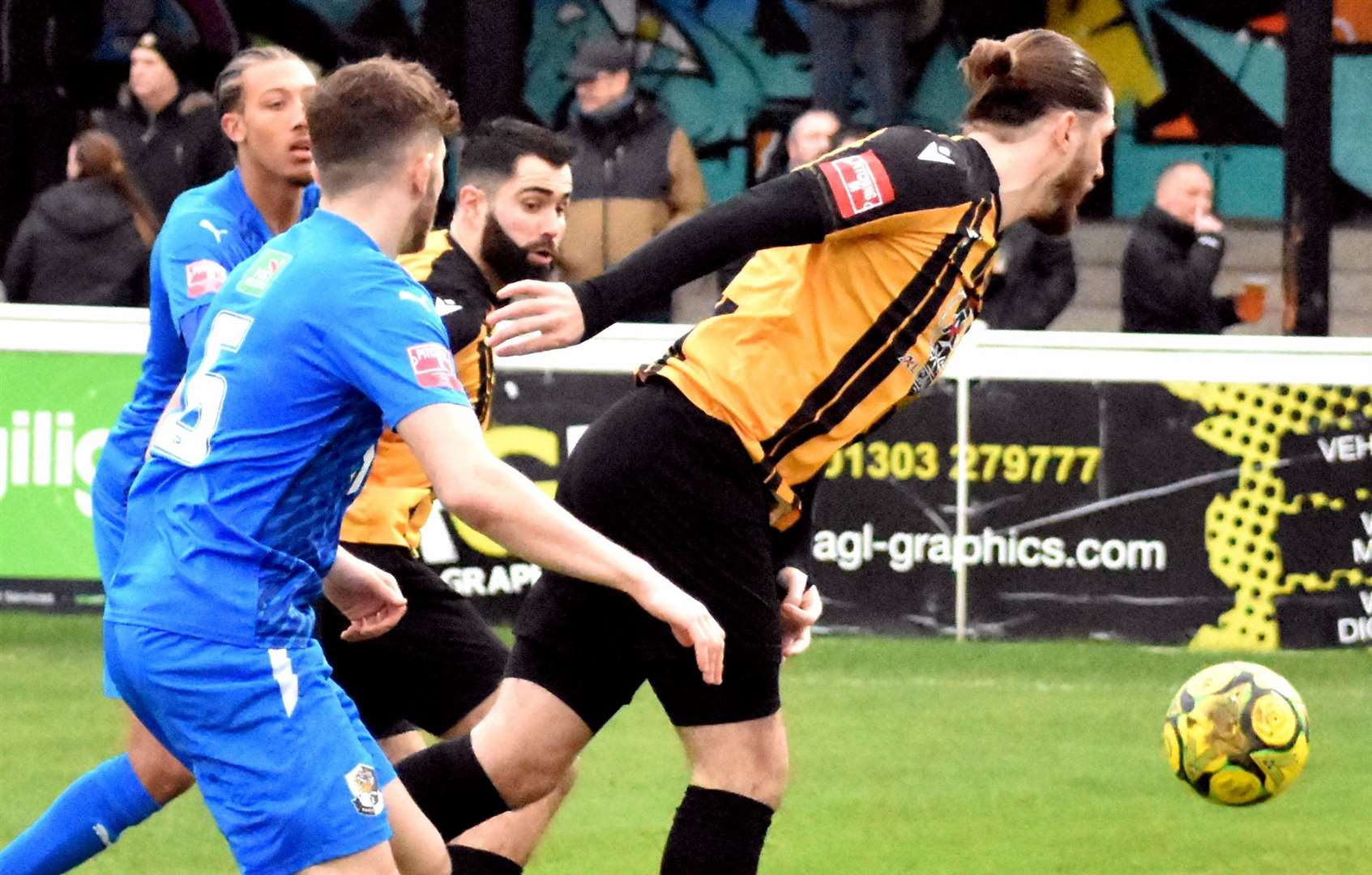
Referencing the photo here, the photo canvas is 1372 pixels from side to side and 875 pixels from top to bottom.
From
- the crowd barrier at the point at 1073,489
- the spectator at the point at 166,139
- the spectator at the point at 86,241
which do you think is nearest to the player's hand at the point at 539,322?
the crowd barrier at the point at 1073,489

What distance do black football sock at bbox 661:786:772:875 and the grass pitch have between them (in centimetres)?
178

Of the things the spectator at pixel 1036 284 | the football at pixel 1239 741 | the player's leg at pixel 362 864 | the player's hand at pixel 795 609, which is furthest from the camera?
the spectator at pixel 1036 284

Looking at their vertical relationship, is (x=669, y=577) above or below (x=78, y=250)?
below

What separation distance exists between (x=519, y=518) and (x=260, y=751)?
0.59m

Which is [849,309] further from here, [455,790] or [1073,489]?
[1073,489]

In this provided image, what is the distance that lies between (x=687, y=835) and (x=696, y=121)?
40.2 ft

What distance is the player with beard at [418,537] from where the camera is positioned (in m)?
5.52

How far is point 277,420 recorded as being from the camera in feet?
12.8

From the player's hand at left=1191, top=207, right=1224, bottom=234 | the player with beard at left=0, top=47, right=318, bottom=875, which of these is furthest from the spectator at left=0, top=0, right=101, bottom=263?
the player with beard at left=0, top=47, right=318, bottom=875

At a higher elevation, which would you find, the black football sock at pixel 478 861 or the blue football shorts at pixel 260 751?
the blue football shorts at pixel 260 751

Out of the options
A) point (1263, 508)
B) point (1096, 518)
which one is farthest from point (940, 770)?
point (1263, 508)

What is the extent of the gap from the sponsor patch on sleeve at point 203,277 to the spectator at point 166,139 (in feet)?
23.8

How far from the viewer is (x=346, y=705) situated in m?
4.18

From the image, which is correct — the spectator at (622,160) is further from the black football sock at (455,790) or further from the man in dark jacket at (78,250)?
the black football sock at (455,790)
